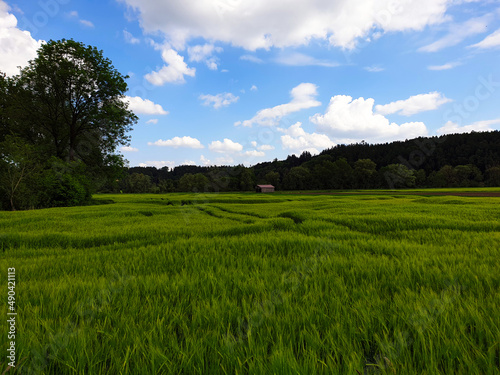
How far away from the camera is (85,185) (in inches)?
944

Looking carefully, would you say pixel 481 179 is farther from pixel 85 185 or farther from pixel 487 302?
pixel 85 185

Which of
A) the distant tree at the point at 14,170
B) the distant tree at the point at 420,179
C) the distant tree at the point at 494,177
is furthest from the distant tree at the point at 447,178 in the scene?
the distant tree at the point at 14,170

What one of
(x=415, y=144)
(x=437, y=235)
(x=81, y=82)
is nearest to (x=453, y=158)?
(x=415, y=144)

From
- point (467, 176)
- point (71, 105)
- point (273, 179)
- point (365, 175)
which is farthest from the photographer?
point (273, 179)

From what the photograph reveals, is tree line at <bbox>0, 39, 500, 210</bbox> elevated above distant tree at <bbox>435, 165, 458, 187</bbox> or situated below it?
above

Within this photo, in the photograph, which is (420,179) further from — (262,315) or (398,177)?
(262,315)

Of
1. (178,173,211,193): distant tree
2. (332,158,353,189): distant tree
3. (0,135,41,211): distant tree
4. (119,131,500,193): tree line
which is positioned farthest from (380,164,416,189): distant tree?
(0,135,41,211): distant tree

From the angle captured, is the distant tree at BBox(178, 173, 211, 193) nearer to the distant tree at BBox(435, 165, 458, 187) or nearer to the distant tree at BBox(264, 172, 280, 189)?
the distant tree at BBox(264, 172, 280, 189)

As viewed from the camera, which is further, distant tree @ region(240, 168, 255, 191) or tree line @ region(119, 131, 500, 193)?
distant tree @ region(240, 168, 255, 191)

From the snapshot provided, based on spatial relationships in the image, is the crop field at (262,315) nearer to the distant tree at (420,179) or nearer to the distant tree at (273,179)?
the distant tree at (420,179)

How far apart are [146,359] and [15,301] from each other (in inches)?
81.1

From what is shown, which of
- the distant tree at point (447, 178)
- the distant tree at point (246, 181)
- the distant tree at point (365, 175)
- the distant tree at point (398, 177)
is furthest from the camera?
the distant tree at point (246, 181)

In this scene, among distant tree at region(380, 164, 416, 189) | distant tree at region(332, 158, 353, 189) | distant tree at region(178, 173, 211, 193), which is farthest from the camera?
distant tree at region(178, 173, 211, 193)

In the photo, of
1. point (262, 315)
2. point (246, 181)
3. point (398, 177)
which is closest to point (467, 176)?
point (398, 177)
